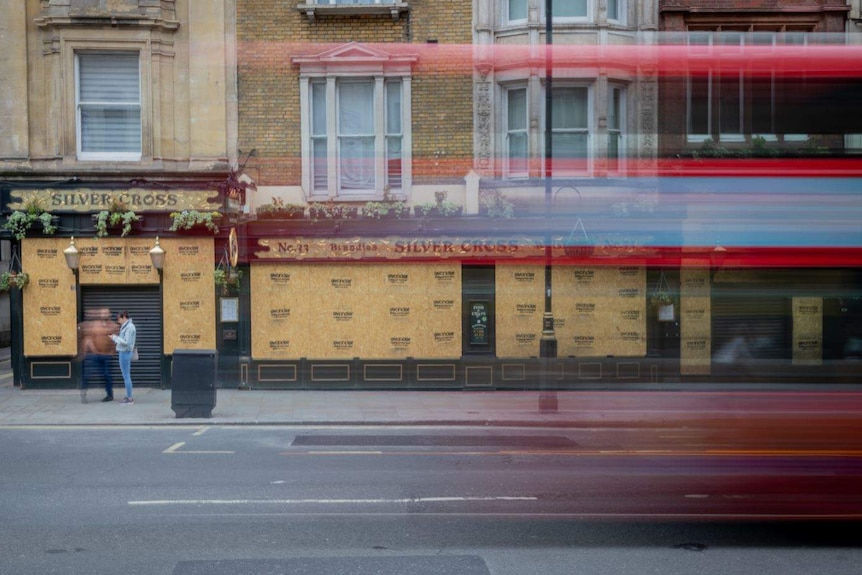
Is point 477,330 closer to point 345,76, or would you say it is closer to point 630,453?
point 345,76

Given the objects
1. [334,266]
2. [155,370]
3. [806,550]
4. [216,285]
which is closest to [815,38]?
[806,550]

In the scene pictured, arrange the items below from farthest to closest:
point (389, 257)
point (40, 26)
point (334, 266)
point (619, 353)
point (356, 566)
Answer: point (40, 26), point (334, 266), point (389, 257), point (619, 353), point (356, 566)

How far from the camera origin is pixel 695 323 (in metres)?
6.76

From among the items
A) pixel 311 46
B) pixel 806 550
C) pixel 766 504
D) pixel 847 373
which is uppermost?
pixel 311 46

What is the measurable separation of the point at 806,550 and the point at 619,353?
7.25 feet

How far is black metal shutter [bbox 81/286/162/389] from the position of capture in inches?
764

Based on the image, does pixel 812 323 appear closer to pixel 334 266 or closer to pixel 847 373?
pixel 847 373

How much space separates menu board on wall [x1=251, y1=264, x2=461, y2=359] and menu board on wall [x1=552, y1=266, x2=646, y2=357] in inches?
376

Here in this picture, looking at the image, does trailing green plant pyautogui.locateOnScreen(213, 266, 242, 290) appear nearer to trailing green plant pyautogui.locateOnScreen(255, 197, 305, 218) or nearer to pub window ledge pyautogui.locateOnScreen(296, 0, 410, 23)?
trailing green plant pyautogui.locateOnScreen(255, 197, 305, 218)

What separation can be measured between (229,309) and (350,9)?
693 centimetres

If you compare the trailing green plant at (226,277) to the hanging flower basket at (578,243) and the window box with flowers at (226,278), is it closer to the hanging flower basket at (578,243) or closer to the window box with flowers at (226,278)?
the window box with flowers at (226,278)

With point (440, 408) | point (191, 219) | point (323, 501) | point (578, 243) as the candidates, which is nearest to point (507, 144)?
point (578, 243)

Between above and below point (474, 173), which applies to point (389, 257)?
below

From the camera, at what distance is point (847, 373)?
642 cm
